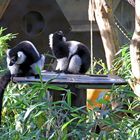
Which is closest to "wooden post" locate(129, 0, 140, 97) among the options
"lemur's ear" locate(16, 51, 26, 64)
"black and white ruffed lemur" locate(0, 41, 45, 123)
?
"black and white ruffed lemur" locate(0, 41, 45, 123)

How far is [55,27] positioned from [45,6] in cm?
32

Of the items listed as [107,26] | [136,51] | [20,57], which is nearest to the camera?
[136,51]

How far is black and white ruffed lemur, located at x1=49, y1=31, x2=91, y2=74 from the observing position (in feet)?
15.9

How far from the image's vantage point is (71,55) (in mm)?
4926

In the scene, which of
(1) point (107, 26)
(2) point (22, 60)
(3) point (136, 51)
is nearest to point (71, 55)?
(1) point (107, 26)

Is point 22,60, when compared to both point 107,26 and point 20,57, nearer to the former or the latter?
point 20,57

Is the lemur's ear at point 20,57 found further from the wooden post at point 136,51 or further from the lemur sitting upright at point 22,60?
the wooden post at point 136,51

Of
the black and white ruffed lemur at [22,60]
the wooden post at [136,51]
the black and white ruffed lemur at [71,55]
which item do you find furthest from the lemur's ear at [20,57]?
the wooden post at [136,51]

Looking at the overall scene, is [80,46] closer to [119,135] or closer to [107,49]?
[107,49]

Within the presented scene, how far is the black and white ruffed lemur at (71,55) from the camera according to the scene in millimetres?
4859

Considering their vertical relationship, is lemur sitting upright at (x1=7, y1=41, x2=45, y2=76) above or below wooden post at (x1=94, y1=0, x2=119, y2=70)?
below

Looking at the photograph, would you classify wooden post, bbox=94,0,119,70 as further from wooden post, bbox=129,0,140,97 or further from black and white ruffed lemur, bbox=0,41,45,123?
wooden post, bbox=129,0,140,97

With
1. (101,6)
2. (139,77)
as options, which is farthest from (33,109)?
(101,6)

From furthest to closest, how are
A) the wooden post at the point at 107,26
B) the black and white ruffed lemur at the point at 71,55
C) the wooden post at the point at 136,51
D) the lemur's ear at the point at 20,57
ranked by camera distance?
the black and white ruffed lemur at the point at 71,55 → the wooden post at the point at 107,26 → the lemur's ear at the point at 20,57 → the wooden post at the point at 136,51
